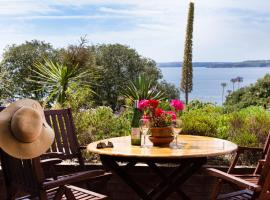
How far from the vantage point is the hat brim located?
289cm

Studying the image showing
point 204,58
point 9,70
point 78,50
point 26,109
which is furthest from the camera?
point 9,70

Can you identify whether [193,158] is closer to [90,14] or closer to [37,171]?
[37,171]

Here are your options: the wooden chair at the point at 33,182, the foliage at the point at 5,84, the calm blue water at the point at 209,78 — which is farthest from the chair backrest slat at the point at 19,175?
the foliage at the point at 5,84

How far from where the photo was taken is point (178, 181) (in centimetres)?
334

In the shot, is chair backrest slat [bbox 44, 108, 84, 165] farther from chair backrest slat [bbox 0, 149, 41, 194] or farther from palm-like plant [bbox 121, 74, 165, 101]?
palm-like plant [bbox 121, 74, 165, 101]

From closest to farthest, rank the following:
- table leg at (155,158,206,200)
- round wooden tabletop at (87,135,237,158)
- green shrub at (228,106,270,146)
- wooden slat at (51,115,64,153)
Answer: round wooden tabletop at (87,135,237,158), table leg at (155,158,206,200), wooden slat at (51,115,64,153), green shrub at (228,106,270,146)

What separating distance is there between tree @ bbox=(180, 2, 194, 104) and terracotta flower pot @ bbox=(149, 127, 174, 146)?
10378mm

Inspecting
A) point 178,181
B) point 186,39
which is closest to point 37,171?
point 178,181

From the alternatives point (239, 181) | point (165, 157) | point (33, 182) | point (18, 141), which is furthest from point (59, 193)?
point (239, 181)

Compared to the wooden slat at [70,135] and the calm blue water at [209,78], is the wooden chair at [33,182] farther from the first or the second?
the calm blue water at [209,78]

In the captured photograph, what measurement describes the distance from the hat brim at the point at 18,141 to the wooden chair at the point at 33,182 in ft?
0.23

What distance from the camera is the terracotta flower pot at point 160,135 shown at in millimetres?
3447

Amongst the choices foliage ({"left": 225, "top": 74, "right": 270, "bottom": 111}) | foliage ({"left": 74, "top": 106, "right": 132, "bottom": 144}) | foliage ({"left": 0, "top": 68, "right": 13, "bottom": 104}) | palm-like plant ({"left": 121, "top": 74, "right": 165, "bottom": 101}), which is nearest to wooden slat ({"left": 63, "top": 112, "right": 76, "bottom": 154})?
foliage ({"left": 74, "top": 106, "right": 132, "bottom": 144})

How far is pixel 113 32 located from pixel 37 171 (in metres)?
19.8
